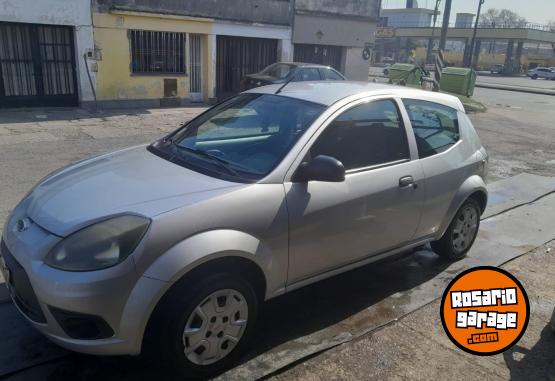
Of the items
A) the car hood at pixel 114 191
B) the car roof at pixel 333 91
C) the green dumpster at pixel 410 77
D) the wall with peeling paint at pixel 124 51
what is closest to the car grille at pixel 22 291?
the car hood at pixel 114 191

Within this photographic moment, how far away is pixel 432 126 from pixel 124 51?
11.2m

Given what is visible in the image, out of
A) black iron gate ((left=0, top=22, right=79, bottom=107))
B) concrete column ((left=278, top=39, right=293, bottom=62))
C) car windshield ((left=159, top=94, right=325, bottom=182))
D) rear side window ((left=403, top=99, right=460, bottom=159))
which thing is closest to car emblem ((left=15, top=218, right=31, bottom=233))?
car windshield ((left=159, top=94, right=325, bottom=182))

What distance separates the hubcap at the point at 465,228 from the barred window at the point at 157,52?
11474mm

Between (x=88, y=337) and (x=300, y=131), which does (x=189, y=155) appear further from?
(x=88, y=337)

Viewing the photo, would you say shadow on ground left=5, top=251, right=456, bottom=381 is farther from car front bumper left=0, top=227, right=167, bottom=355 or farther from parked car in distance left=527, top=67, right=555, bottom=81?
parked car in distance left=527, top=67, right=555, bottom=81

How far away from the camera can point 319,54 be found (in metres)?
18.9

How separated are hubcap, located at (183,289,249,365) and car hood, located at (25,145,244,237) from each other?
1.93ft

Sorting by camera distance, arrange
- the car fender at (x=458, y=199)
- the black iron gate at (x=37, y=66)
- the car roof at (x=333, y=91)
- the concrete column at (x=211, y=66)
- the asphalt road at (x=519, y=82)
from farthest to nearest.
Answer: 1. the asphalt road at (x=519, y=82)
2. the concrete column at (x=211, y=66)
3. the black iron gate at (x=37, y=66)
4. the car fender at (x=458, y=199)
5. the car roof at (x=333, y=91)

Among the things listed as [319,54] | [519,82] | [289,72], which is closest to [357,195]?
[289,72]

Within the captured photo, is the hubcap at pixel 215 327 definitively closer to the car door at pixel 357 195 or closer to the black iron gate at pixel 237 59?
the car door at pixel 357 195

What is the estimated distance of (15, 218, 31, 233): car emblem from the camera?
9.01ft

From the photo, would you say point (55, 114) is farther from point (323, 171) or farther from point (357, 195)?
point (323, 171)

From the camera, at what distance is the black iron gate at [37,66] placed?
11961 mm

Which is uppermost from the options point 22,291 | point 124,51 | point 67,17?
point 67,17
